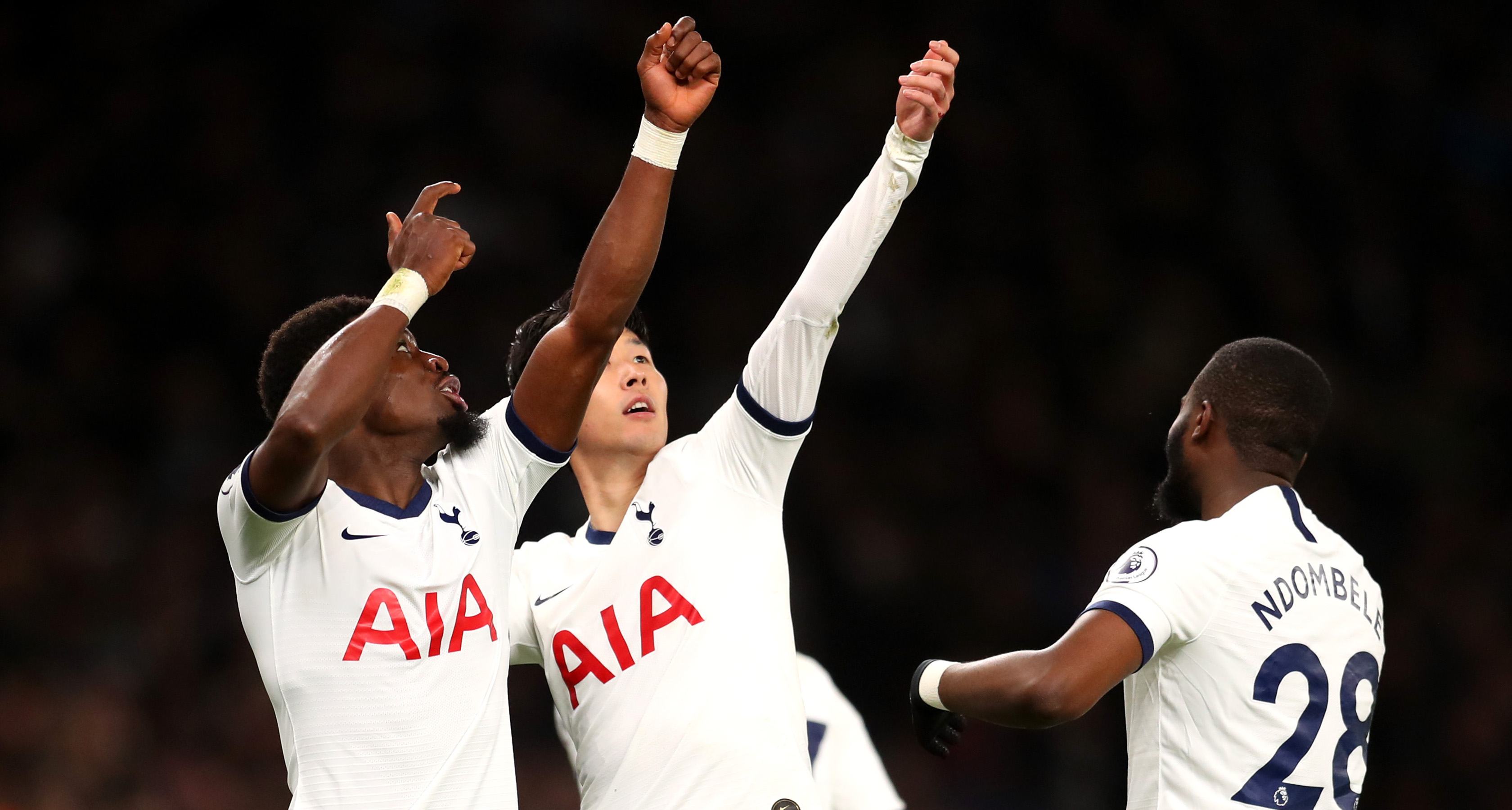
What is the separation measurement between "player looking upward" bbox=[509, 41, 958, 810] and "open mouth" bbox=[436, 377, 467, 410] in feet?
0.73

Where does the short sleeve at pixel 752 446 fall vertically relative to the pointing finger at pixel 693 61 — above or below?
below

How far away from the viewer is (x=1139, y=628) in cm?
322

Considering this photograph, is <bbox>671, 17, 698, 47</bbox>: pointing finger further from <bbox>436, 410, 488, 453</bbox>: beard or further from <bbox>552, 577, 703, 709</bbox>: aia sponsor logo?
<bbox>552, 577, 703, 709</bbox>: aia sponsor logo

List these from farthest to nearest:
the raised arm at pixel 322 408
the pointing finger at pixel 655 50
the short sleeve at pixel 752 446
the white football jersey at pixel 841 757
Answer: the white football jersey at pixel 841 757 → the short sleeve at pixel 752 446 → the pointing finger at pixel 655 50 → the raised arm at pixel 322 408

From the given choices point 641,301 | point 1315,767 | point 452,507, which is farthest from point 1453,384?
point 452,507

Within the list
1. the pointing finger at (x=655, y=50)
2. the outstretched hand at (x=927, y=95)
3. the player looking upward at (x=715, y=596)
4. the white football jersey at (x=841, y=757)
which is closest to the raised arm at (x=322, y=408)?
the player looking upward at (x=715, y=596)

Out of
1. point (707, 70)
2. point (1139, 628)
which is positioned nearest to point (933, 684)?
point (1139, 628)

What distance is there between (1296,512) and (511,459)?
1.97 m

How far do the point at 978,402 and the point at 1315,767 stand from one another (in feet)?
21.1

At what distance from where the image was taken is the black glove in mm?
3572

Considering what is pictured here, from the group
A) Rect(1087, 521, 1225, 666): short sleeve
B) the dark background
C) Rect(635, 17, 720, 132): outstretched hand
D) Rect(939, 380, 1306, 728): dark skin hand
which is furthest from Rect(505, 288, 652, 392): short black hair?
the dark background

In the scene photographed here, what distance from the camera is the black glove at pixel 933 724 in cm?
357

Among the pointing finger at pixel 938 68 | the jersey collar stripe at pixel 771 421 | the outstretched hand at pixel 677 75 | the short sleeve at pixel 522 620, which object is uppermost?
the pointing finger at pixel 938 68

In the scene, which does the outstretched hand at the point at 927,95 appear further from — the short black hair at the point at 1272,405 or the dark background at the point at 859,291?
the dark background at the point at 859,291
